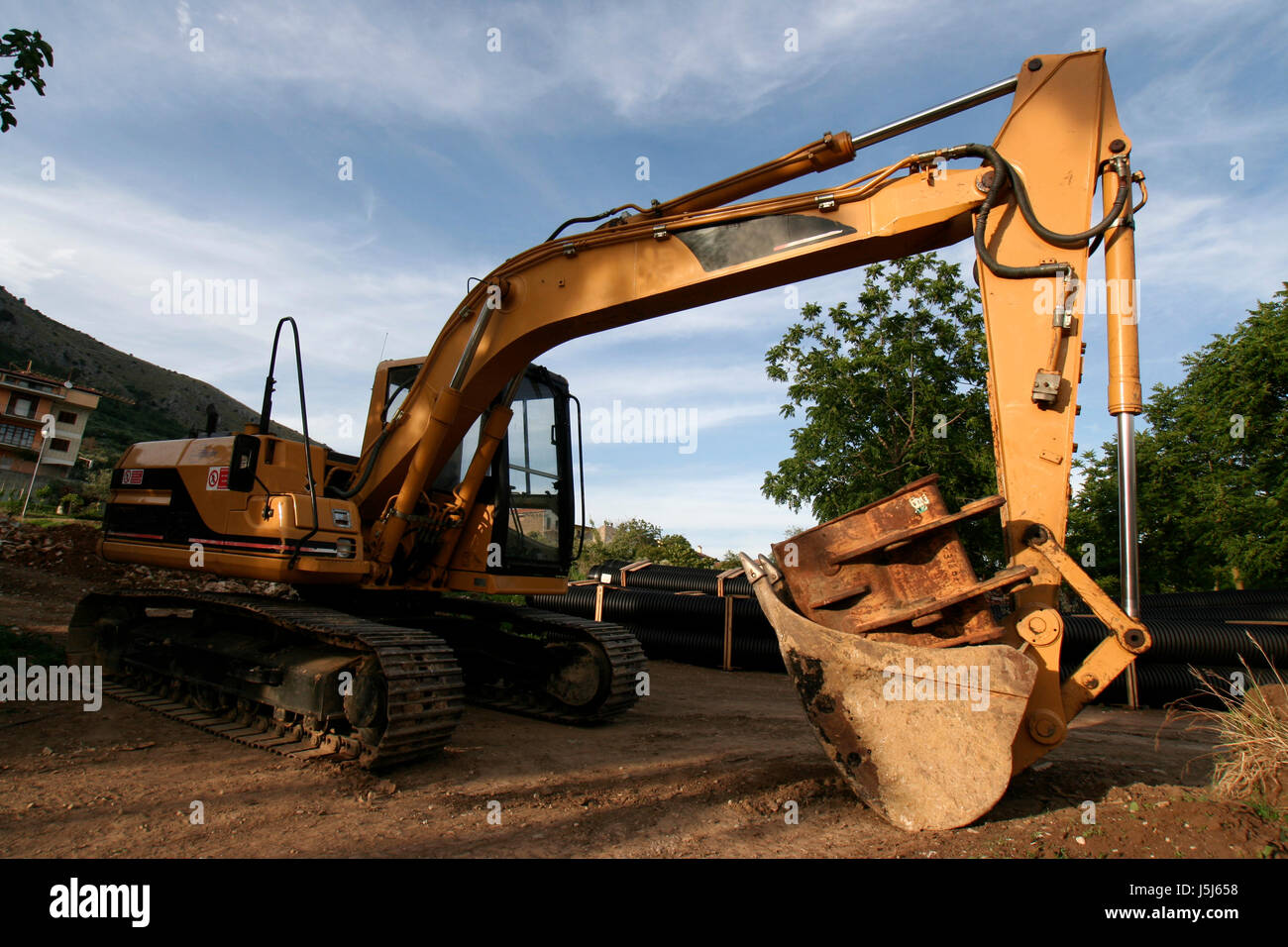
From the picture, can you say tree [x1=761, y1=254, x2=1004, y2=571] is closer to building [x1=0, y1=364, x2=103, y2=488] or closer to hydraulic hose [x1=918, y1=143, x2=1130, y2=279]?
hydraulic hose [x1=918, y1=143, x2=1130, y2=279]

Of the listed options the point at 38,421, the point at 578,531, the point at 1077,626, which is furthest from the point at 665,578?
the point at 38,421

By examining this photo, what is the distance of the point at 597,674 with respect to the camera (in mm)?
6988

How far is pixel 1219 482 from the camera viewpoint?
67.3 feet

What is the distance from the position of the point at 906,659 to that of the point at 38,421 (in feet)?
196

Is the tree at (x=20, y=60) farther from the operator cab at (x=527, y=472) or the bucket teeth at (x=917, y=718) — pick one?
the bucket teeth at (x=917, y=718)

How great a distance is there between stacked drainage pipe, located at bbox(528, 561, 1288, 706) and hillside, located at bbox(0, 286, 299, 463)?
182 ft

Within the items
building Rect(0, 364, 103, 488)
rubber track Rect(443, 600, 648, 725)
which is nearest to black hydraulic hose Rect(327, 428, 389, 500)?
rubber track Rect(443, 600, 648, 725)

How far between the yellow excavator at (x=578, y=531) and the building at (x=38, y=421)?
154 feet

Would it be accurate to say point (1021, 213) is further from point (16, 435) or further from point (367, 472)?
point (16, 435)

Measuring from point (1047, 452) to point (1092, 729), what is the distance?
524 cm

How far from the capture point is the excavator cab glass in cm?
700

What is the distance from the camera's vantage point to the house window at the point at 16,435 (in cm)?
4741

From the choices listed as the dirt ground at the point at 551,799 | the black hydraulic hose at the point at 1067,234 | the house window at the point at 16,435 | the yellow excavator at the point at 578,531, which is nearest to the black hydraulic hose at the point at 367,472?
the yellow excavator at the point at 578,531
